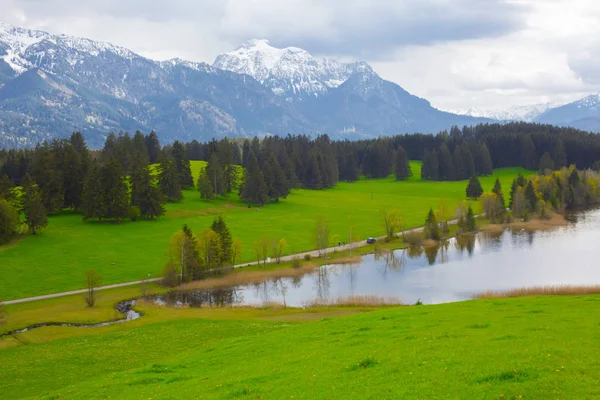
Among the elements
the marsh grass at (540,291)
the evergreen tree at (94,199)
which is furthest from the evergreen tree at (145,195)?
the marsh grass at (540,291)

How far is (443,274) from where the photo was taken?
282 feet

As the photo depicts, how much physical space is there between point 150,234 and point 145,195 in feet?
53.6

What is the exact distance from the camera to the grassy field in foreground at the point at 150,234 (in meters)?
82.8

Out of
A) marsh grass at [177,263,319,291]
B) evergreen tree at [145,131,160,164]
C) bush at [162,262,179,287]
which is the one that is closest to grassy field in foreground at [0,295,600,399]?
bush at [162,262,179,287]

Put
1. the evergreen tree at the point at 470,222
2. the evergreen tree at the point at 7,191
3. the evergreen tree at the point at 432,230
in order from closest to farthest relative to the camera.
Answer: the evergreen tree at the point at 7,191 < the evergreen tree at the point at 432,230 < the evergreen tree at the point at 470,222

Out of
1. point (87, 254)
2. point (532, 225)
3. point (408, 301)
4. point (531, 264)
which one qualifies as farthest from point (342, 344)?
point (532, 225)

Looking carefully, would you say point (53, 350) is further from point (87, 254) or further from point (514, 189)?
point (514, 189)

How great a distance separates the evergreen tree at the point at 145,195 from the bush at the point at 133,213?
63.5 inches

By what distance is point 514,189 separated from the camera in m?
150

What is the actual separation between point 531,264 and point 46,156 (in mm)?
108230

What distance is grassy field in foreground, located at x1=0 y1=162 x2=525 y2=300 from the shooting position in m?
82.8

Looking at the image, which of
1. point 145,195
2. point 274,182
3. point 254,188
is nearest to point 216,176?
point 254,188

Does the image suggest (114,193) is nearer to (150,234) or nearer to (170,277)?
(150,234)

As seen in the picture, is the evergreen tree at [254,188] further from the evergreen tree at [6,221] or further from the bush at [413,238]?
the evergreen tree at [6,221]
